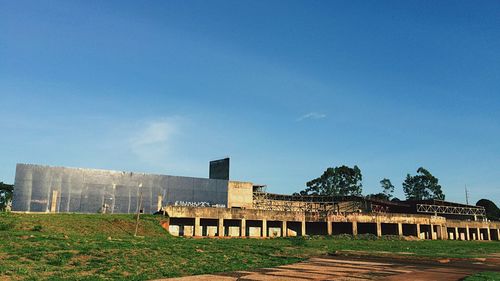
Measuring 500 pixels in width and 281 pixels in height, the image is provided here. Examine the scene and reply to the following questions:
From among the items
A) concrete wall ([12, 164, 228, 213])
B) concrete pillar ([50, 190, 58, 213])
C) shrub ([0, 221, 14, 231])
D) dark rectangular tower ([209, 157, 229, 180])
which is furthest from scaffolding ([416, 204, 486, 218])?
shrub ([0, 221, 14, 231])

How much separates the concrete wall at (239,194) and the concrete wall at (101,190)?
54.4 inches

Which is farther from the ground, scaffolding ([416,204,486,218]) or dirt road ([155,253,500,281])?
Answer: scaffolding ([416,204,486,218])

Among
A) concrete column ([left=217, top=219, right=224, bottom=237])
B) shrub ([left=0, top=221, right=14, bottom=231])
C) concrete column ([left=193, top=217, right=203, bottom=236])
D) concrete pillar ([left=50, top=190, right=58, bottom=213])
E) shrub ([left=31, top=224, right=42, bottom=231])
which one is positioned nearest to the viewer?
shrub ([left=0, top=221, right=14, bottom=231])

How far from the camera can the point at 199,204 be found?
77.1m

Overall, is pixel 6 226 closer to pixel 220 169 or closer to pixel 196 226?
pixel 196 226

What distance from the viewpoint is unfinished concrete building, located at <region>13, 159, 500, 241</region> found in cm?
6538

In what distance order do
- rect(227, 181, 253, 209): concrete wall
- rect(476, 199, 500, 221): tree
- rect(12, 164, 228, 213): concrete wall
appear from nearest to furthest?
rect(12, 164, 228, 213): concrete wall, rect(227, 181, 253, 209): concrete wall, rect(476, 199, 500, 221): tree

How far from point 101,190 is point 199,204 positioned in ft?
58.3

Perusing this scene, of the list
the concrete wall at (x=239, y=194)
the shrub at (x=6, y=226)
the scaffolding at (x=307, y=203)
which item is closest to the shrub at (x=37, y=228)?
the shrub at (x=6, y=226)

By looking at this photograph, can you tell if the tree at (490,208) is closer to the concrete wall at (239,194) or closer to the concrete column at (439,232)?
the concrete column at (439,232)

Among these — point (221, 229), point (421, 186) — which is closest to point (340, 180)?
point (421, 186)

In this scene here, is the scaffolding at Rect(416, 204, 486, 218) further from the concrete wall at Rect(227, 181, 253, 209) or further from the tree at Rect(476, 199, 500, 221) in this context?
the concrete wall at Rect(227, 181, 253, 209)

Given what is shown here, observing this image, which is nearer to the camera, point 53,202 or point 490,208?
point 53,202

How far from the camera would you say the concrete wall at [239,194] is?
8100 cm
